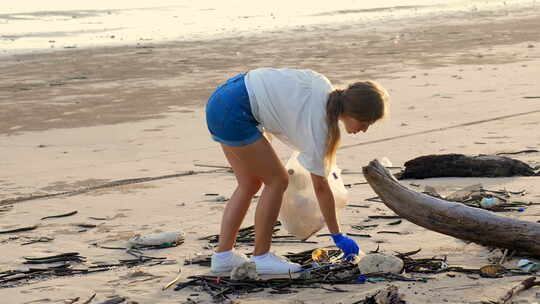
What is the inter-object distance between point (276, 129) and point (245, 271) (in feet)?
2.61

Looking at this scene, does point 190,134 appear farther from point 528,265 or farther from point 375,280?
point 528,265

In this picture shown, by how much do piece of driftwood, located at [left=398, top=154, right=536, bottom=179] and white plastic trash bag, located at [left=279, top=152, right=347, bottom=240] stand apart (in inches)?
88.0

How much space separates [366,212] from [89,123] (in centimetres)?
618

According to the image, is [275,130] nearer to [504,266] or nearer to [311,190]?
[311,190]

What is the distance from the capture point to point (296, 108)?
5457 mm

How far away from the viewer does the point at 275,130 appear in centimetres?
565

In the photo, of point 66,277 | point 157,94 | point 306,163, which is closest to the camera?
point 306,163

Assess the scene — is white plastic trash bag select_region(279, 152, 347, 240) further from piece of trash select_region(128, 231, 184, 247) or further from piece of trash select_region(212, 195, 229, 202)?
piece of trash select_region(212, 195, 229, 202)

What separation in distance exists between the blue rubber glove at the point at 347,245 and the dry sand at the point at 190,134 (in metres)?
0.42

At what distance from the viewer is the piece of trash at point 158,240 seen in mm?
6625

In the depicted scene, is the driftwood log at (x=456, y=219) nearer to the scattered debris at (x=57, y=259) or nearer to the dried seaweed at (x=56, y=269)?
the dried seaweed at (x=56, y=269)

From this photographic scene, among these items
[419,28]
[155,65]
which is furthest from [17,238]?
[419,28]

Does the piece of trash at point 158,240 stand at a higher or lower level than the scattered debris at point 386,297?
lower

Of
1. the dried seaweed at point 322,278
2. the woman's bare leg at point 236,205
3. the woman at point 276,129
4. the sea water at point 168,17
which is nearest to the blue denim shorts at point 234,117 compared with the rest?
the woman at point 276,129
